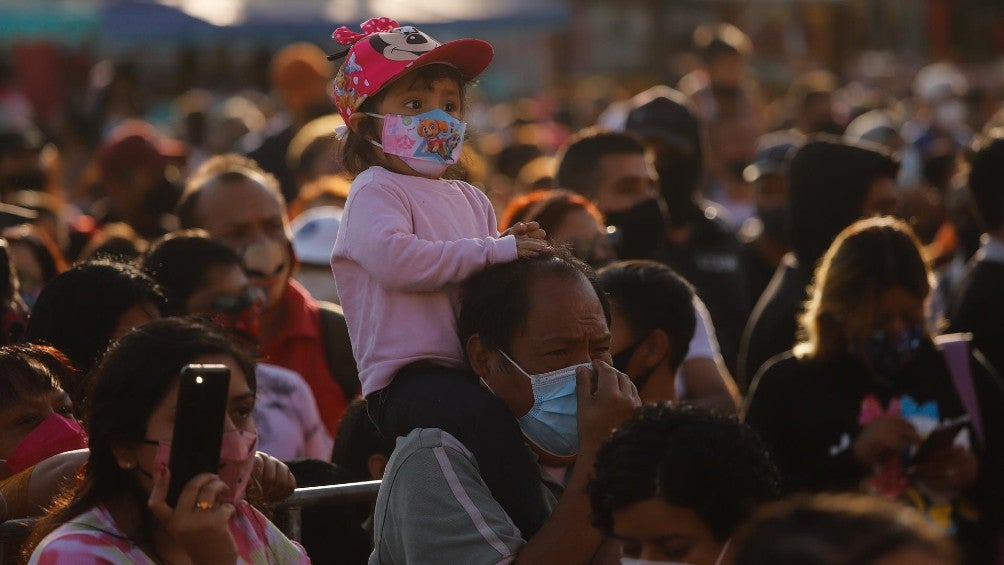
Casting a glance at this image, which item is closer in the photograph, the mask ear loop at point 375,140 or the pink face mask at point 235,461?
the pink face mask at point 235,461

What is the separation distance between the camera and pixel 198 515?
3199mm

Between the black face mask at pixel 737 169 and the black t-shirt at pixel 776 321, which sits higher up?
the black t-shirt at pixel 776 321

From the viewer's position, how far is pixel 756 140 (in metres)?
12.6

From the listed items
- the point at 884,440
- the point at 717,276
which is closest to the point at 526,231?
the point at 884,440

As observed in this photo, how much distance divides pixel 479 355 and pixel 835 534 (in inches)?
65.6

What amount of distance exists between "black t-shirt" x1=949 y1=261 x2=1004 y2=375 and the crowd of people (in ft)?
0.04

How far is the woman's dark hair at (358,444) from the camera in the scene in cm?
474

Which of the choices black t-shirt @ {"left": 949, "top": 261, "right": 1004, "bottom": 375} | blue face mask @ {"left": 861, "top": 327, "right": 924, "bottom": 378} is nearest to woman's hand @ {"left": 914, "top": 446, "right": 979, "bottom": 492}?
blue face mask @ {"left": 861, "top": 327, "right": 924, "bottom": 378}

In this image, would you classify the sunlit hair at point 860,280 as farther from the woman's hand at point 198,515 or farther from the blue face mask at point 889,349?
the woman's hand at point 198,515

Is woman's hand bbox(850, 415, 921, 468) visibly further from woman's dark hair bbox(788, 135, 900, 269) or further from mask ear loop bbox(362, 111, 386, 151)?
mask ear loop bbox(362, 111, 386, 151)

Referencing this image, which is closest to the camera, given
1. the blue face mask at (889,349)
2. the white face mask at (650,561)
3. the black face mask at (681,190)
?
the white face mask at (650,561)

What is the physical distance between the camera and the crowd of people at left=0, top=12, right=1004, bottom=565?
10.8 feet

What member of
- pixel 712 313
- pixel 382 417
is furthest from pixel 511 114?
pixel 382 417

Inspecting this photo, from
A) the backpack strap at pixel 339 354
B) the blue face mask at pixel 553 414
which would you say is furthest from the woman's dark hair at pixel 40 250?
the blue face mask at pixel 553 414
